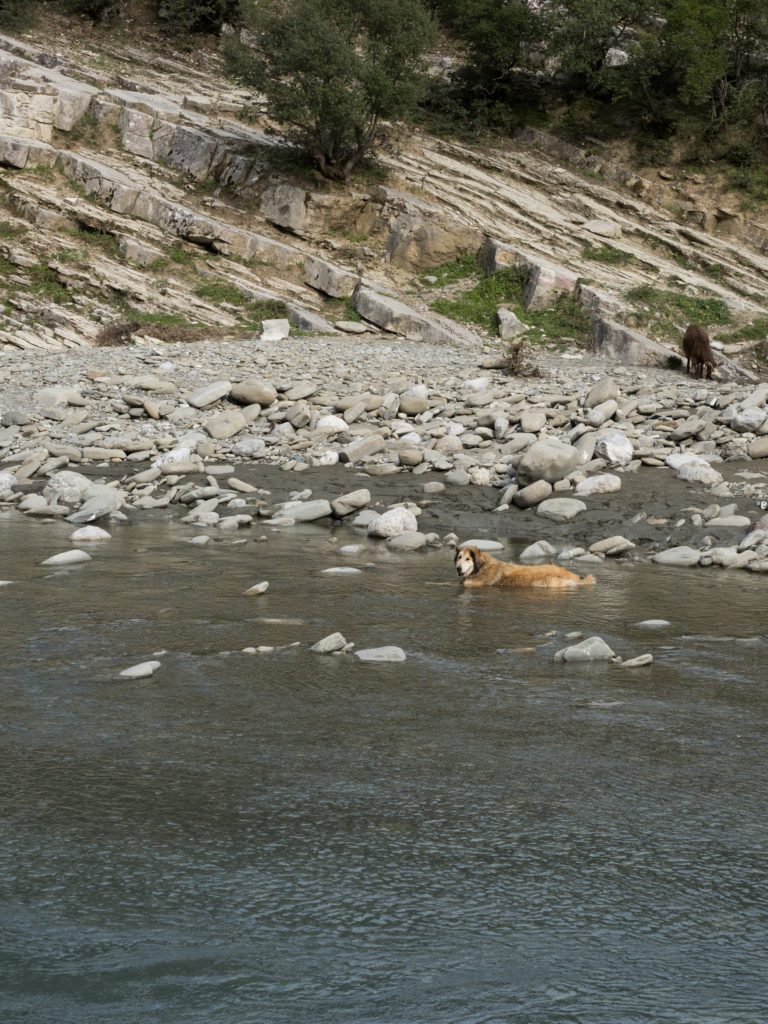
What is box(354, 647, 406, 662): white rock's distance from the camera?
21.0ft

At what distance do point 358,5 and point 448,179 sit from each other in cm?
467

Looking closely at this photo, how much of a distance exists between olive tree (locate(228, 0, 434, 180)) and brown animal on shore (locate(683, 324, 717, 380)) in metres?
10.5

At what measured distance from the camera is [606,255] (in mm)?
25375

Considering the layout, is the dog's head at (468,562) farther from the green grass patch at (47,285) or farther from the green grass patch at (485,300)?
the green grass patch at (47,285)

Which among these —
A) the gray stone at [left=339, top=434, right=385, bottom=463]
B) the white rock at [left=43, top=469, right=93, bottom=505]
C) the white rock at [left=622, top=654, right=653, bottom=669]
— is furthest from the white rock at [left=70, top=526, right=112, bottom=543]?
the white rock at [left=622, top=654, right=653, bottom=669]

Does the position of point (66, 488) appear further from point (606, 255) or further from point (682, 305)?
point (606, 255)

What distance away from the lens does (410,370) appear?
57.3 feet

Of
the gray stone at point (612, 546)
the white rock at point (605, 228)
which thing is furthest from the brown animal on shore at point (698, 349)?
the gray stone at point (612, 546)

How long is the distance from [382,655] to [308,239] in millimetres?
21048

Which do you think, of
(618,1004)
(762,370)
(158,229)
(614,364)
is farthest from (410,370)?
(618,1004)

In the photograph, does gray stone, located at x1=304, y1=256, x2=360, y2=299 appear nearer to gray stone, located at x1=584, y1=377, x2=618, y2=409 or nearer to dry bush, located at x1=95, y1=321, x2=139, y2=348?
dry bush, located at x1=95, y1=321, x2=139, y2=348

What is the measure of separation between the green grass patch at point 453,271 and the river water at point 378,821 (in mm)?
18593

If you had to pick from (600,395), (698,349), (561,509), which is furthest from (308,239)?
(561,509)

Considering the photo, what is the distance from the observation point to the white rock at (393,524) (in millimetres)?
10523
